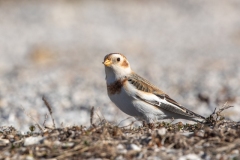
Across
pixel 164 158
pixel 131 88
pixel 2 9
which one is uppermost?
pixel 2 9

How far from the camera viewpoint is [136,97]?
7156 mm

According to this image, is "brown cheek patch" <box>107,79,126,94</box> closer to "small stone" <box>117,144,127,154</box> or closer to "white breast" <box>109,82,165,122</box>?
"white breast" <box>109,82,165,122</box>

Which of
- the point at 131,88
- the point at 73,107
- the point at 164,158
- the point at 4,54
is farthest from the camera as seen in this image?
the point at 4,54

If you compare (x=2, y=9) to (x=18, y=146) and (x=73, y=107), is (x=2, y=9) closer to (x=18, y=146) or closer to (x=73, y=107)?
(x=73, y=107)

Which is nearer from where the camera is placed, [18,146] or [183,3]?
[18,146]

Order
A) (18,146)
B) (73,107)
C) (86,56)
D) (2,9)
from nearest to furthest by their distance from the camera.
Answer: (18,146) → (73,107) → (86,56) → (2,9)

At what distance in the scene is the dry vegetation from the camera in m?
5.43

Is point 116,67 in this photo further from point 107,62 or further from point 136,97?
point 136,97

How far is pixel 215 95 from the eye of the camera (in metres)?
12.7

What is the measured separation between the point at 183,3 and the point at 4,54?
16.4 metres

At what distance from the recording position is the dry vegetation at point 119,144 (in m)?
5.43

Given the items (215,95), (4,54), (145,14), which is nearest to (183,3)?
(145,14)

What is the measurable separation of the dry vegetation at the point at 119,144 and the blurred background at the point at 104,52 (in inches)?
18.3

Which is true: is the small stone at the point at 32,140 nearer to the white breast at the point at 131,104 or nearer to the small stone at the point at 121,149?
the small stone at the point at 121,149
